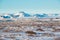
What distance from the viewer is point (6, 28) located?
2.94 meters

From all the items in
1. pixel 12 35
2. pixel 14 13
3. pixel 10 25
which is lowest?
pixel 12 35

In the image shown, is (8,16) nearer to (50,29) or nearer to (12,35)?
(12,35)

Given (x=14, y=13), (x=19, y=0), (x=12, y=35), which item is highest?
(x=19, y=0)

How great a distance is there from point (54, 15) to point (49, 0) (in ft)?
0.94

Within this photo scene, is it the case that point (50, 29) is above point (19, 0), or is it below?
below

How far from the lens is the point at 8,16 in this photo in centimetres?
298

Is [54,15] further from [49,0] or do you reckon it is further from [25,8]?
[25,8]

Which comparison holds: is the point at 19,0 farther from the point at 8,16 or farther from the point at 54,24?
the point at 54,24

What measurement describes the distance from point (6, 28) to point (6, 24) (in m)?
0.07

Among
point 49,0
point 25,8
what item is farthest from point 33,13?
point 49,0

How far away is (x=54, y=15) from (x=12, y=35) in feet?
2.71

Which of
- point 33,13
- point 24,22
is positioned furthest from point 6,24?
point 33,13

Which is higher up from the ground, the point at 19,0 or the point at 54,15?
the point at 19,0

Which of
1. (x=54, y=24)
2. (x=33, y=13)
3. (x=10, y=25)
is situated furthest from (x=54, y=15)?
(x=10, y=25)
